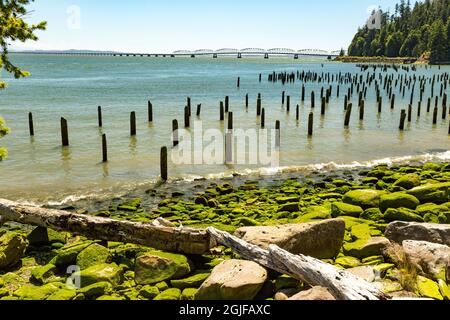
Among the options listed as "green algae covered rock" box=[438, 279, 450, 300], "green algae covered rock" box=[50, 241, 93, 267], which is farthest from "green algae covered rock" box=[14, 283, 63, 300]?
"green algae covered rock" box=[438, 279, 450, 300]

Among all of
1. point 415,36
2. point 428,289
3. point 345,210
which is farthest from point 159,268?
point 415,36

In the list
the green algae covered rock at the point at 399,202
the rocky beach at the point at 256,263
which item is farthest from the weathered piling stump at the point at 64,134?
the green algae covered rock at the point at 399,202

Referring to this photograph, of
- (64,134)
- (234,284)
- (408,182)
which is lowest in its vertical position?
(408,182)

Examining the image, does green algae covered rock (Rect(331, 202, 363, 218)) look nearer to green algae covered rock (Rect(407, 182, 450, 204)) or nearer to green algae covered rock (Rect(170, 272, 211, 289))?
green algae covered rock (Rect(407, 182, 450, 204))

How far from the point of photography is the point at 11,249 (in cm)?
934

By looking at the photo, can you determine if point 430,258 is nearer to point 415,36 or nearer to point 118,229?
point 118,229

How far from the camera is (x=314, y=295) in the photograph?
5.69 metres

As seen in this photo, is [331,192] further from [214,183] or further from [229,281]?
[229,281]

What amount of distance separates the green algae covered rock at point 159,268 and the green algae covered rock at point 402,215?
5.60 meters

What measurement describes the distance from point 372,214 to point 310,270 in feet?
19.3

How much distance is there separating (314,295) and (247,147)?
1932cm

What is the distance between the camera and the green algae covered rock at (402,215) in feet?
35.2

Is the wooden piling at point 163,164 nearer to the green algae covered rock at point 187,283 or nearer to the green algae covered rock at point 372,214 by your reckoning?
the green algae covered rock at point 372,214
